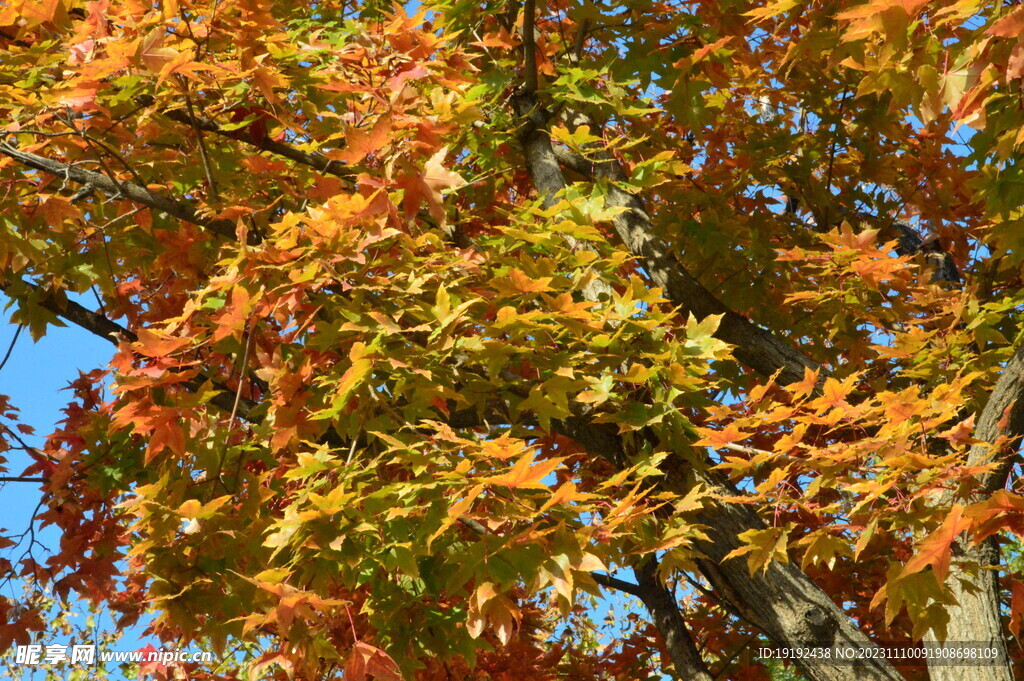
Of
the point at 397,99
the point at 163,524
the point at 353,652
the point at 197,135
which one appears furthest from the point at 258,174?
the point at 353,652

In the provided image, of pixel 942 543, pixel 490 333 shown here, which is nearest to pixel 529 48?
pixel 490 333

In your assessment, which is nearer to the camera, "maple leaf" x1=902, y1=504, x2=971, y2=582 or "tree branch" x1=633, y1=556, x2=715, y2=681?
"maple leaf" x1=902, y1=504, x2=971, y2=582

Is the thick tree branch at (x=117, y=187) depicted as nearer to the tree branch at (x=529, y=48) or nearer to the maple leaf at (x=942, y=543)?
the tree branch at (x=529, y=48)

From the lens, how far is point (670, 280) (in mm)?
4977

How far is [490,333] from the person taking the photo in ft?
11.2

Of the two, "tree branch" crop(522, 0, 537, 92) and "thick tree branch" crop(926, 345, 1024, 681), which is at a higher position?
"tree branch" crop(522, 0, 537, 92)

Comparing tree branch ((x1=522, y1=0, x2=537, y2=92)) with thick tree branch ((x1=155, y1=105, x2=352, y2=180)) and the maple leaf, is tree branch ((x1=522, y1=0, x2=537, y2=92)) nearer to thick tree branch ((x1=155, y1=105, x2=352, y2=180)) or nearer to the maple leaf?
thick tree branch ((x1=155, y1=105, x2=352, y2=180))

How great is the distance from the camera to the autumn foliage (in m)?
2.97

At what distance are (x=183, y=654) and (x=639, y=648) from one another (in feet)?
8.87

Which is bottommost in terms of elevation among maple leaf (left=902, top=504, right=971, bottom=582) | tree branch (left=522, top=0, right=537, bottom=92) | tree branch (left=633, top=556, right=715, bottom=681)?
maple leaf (left=902, top=504, right=971, bottom=582)

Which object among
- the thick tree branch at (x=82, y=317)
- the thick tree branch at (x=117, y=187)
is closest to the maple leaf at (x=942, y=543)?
the thick tree branch at (x=117, y=187)

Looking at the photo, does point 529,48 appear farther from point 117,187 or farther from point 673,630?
point 673,630

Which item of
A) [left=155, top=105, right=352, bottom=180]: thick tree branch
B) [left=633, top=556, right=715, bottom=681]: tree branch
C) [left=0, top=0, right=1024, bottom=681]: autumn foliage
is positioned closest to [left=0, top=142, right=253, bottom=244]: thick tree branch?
[left=0, top=0, right=1024, bottom=681]: autumn foliage

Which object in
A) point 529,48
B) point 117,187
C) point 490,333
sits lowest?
point 490,333
